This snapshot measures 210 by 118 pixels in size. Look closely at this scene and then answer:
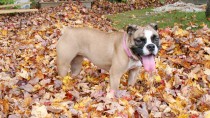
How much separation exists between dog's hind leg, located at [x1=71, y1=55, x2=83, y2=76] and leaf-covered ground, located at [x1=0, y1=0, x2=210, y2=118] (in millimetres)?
114

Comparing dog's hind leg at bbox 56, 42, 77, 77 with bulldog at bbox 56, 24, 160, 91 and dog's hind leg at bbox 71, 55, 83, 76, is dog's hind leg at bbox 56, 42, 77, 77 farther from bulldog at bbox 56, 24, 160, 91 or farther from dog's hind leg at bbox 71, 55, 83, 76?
dog's hind leg at bbox 71, 55, 83, 76

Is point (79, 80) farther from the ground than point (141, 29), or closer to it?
closer to it

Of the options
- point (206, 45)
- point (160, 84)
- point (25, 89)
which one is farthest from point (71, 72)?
point (206, 45)

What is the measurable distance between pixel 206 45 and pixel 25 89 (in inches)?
145

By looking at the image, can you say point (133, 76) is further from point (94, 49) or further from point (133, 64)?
point (94, 49)

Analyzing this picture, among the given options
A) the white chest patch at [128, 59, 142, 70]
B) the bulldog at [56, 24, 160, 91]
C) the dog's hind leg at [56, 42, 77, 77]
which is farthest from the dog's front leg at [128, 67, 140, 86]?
the dog's hind leg at [56, 42, 77, 77]

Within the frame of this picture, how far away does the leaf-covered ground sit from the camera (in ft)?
16.0

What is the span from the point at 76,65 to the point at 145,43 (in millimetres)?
1881

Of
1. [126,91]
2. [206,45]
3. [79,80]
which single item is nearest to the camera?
[126,91]

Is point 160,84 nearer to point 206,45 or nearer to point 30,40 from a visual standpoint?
point 206,45

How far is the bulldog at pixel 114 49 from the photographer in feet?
16.9

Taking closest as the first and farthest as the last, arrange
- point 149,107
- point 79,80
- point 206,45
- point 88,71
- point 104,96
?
point 149,107
point 104,96
point 79,80
point 88,71
point 206,45

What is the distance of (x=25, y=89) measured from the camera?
5.90 meters

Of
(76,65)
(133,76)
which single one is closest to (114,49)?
(133,76)
